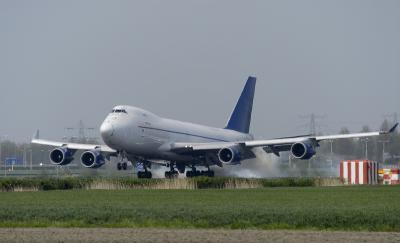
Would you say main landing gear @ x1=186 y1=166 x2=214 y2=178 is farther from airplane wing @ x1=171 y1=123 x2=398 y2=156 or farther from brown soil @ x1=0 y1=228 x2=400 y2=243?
brown soil @ x1=0 y1=228 x2=400 y2=243

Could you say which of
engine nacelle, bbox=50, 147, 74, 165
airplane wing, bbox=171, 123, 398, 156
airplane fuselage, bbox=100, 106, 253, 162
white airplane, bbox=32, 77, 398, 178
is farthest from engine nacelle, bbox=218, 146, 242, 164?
engine nacelle, bbox=50, 147, 74, 165

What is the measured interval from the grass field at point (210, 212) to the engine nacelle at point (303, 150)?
25444 millimetres

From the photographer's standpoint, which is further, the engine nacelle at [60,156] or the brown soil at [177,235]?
the engine nacelle at [60,156]

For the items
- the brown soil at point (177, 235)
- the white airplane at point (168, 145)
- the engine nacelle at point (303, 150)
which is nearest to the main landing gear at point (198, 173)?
the white airplane at point (168, 145)

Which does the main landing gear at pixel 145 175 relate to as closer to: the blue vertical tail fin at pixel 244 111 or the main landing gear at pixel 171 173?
the main landing gear at pixel 171 173

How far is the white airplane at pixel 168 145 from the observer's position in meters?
74.6

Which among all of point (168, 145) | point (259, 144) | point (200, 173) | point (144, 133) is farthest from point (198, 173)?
point (144, 133)

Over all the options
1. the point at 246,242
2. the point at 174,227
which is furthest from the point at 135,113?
the point at 246,242

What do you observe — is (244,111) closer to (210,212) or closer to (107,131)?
(107,131)

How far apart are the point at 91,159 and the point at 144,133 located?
24.2 ft

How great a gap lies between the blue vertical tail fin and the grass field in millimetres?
43947

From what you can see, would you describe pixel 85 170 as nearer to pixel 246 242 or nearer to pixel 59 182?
pixel 59 182

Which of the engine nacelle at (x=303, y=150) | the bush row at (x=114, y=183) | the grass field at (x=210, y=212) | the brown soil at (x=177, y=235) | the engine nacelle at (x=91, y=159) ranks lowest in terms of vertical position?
the brown soil at (x=177, y=235)

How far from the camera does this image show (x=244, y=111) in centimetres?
9412
